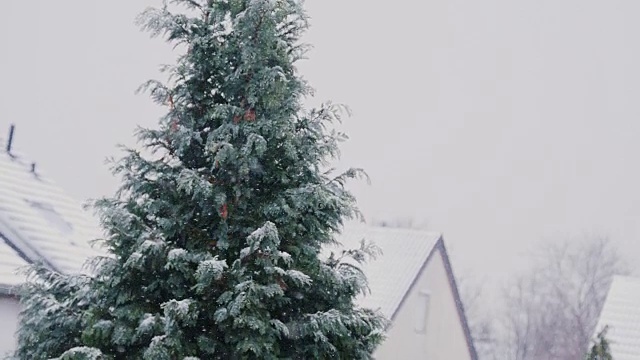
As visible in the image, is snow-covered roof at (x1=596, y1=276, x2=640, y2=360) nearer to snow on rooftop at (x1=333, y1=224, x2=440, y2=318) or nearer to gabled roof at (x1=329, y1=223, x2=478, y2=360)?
gabled roof at (x1=329, y1=223, x2=478, y2=360)

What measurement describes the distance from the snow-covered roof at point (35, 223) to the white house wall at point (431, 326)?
33.1 ft

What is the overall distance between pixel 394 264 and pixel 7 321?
555 inches

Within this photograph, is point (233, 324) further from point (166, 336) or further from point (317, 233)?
point (317, 233)

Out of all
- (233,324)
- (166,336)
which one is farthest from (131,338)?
(233,324)

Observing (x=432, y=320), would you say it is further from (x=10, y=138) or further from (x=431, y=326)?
(x=10, y=138)

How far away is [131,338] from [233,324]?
0.86 metres

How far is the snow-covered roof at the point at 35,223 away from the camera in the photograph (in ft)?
Answer: 48.6

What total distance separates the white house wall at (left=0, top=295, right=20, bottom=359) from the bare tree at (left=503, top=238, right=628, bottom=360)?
2195 inches

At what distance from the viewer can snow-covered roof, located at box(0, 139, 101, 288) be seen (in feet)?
48.6

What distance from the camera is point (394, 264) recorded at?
26391mm

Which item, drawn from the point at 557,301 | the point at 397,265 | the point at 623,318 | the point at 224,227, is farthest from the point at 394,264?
the point at 557,301

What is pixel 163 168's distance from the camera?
860cm

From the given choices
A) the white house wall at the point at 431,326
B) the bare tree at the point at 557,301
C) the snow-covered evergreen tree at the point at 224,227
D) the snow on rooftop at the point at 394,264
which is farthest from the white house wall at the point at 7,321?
the bare tree at the point at 557,301

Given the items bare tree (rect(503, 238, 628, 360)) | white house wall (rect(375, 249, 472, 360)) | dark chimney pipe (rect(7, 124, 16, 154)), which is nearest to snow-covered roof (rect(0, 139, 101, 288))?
dark chimney pipe (rect(7, 124, 16, 154))
